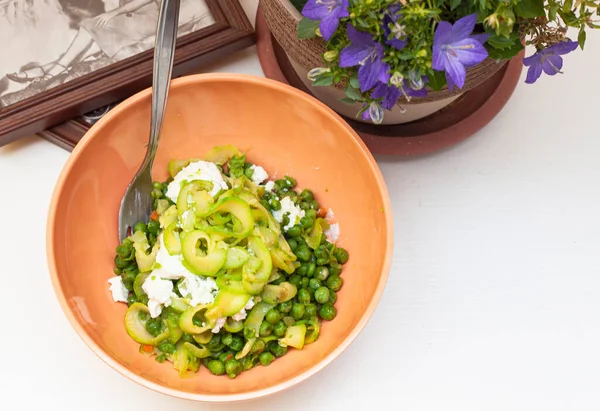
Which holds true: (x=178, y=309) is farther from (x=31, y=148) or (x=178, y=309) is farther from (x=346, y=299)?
(x=31, y=148)

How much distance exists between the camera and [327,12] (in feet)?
2.57

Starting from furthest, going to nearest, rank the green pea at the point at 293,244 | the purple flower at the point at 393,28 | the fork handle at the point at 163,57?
the green pea at the point at 293,244
the fork handle at the point at 163,57
the purple flower at the point at 393,28

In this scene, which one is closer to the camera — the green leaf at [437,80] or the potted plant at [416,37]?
the potted plant at [416,37]

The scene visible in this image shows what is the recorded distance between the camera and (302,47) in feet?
3.22

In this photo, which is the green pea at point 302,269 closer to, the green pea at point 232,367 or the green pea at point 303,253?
the green pea at point 303,253

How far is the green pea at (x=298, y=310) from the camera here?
110cm

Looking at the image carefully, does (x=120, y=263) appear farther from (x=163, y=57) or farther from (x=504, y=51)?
(x=504, y=51)

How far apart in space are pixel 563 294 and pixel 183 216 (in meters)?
0.78

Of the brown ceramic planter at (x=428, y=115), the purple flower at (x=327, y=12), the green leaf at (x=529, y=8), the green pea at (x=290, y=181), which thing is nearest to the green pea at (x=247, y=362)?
the green pea at (x=290, y=181)

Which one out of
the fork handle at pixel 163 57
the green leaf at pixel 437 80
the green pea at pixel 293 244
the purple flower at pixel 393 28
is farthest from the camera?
the green pea at pixel 293 244

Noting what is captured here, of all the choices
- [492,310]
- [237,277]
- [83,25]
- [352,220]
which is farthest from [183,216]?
[492,310]

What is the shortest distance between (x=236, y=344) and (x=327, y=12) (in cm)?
58

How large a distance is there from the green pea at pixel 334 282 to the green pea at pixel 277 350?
137 millimetres

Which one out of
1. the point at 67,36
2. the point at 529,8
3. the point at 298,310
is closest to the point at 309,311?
the point at 298,310
